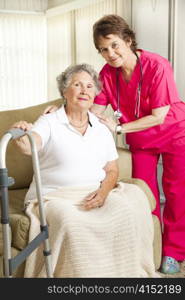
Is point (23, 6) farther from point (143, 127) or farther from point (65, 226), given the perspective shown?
point (65, 226)

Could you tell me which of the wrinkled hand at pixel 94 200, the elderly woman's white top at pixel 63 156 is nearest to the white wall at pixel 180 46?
the elderly woman's white top at pixel 63 156

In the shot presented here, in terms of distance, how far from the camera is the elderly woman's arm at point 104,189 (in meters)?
2.29

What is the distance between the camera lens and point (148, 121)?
107 inches

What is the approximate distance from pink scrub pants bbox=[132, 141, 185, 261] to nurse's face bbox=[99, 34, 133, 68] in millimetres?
541

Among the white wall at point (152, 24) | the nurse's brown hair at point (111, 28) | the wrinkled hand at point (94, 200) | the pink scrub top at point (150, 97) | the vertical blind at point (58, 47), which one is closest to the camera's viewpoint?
the wrinkled hand at point (94, 200)

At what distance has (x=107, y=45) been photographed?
2.63m

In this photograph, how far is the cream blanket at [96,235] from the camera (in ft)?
6.79

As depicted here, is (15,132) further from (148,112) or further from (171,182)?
(171,182)

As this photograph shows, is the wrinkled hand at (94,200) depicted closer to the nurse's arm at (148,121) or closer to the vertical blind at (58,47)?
the nurse's arm at (148,121)

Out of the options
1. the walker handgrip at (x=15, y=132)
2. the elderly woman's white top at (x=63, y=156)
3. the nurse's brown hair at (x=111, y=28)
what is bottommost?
the elderly woman's white top at (x=63, y=156)

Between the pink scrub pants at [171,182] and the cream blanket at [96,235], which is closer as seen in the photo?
the cream blanket at [96,235]

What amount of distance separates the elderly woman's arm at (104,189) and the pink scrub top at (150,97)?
383 mm

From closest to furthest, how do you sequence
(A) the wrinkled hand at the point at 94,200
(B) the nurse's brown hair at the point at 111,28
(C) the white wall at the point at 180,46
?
(A) the wrinkled hand at the point at 94,200
(B) the nurse's brown hair at the point at 111,28
(C) the white wall at the point at 180,46

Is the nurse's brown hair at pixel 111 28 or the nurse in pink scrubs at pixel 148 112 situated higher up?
the nurse's brown hair at pixel 111 28
